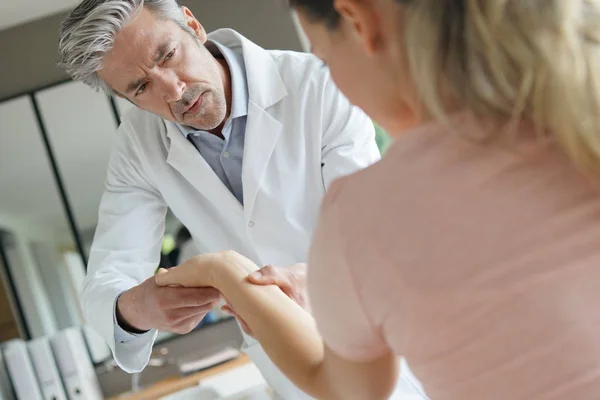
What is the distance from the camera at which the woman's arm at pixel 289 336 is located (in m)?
0.62

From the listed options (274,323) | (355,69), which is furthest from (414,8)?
(274,323)

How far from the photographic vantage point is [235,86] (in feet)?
4.63

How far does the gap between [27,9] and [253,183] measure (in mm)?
1890

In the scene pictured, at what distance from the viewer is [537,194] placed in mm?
504

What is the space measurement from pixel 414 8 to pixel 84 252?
2409 mm

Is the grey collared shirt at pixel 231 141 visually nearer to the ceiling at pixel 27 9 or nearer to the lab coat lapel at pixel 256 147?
the lab coat lapel at pixel 256 147

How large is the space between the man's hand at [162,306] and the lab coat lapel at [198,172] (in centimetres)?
29

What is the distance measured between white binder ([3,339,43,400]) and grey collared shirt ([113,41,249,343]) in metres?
1.42

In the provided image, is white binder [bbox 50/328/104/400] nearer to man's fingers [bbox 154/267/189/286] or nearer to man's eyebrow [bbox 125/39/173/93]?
man's eyebrow [bbox 125/39/173/93]

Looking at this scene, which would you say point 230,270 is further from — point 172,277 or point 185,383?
point 185,383

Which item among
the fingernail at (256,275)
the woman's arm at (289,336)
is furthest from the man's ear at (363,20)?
the fingernail at (256,275)

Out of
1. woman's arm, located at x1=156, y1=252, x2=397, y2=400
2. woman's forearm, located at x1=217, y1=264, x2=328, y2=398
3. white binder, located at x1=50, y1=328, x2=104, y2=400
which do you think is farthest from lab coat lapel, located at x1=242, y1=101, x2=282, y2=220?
white binder, located at x1=50, y1=328, x2=104, y2=400

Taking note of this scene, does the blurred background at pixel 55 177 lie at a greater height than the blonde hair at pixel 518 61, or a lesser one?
lesser

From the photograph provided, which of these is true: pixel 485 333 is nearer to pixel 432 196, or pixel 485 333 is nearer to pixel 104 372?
pixel 432 196
